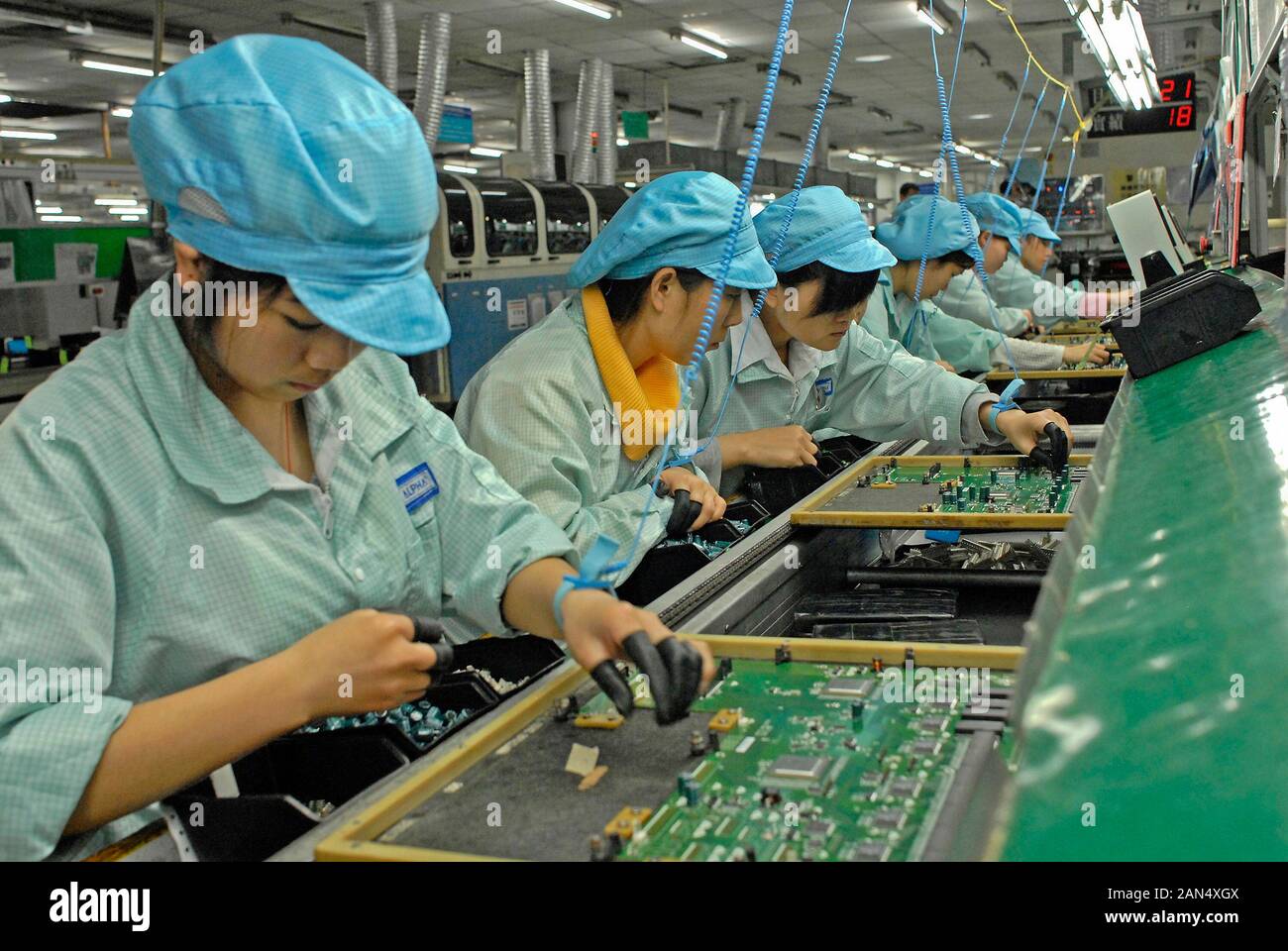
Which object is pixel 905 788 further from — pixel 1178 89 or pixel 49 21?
pixel 49 21

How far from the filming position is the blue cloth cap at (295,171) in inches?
49.3

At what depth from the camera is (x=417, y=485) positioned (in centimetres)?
171

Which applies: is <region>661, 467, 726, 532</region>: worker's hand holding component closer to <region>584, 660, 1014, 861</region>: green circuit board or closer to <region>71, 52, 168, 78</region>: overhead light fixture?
<region>584, 660, 1014, 861</region>: green circuit board

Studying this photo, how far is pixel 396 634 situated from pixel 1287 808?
34.8 inches

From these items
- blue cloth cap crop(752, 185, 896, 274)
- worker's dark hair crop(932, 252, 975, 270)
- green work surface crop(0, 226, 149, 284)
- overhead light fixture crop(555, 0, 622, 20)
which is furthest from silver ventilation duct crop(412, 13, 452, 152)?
blue cloth cap crop(752, 185, 896, 274)

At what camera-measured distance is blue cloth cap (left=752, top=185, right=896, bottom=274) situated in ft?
10.4

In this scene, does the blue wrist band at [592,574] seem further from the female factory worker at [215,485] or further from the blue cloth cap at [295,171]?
the blue cloth cap at [295,171]

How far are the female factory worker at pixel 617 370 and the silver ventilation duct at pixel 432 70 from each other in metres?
7.40

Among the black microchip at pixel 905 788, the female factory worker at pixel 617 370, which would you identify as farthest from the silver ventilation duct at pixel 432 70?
the black microchip at pixel 905 788

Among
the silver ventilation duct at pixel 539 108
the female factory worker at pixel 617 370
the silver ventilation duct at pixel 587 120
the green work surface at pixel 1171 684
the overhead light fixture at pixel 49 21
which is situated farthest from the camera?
the silver ventilation duct at pixel 587 120

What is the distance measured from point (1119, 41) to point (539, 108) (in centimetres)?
784

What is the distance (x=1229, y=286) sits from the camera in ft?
8.25
